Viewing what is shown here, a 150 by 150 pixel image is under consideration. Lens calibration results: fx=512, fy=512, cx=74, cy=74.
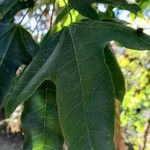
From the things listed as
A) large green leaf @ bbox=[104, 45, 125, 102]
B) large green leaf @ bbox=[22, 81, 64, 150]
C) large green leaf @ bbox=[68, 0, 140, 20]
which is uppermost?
large green leaf @ bbox=[68, 0, 140, 20]

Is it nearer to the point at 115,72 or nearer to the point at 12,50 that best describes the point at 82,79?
the point at 115,72

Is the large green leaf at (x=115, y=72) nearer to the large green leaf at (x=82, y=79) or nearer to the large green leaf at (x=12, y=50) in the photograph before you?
the large green leaf at (x=82, y=79)

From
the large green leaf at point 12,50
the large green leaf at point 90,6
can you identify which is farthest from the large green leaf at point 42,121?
the large green leaf at point 90,6

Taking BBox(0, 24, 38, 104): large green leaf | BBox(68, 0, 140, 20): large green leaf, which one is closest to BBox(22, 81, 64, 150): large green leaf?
BBox(0, 24, 38, 104): large green leaf

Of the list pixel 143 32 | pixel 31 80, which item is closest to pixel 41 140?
pixel 31 80

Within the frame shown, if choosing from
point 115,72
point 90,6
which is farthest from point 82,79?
point 90,6

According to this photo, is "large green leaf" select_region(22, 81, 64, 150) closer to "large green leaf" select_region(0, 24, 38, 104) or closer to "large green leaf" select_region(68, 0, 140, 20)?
"large green leaf" select_region(0, 24, 38, 104)
